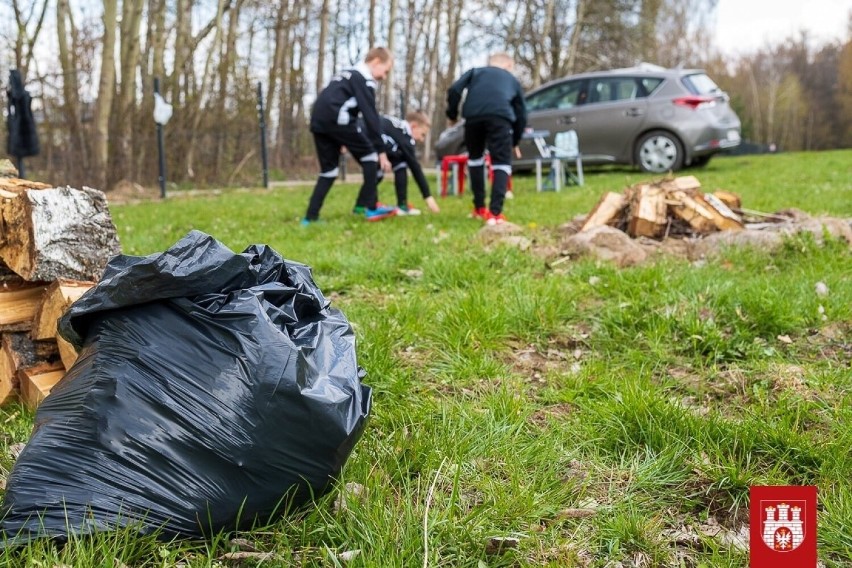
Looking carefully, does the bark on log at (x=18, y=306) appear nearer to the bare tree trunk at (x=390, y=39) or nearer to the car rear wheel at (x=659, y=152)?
the car rear wheel at (x=659, y=152)

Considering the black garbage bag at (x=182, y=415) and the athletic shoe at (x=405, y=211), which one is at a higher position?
the athletic shoe at (x=405, y=211)

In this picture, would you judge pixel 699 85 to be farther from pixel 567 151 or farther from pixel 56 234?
pixel 56 234

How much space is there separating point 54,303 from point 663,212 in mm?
4282

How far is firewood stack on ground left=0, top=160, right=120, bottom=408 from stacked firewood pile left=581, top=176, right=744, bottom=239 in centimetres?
351

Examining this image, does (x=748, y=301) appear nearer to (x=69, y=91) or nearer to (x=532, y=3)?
(x=69, y=91)

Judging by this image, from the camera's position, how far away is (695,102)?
11469 mm

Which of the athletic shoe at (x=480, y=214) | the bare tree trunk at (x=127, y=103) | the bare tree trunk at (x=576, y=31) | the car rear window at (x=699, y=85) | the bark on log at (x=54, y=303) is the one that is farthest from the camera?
the bare tree trunk at (x=576, y=31)

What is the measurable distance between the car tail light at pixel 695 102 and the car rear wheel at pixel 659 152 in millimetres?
525

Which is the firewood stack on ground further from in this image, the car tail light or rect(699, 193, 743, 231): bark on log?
the car tail light

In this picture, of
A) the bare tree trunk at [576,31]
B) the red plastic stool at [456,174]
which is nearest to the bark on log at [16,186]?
the red plastic stool at [456,174]

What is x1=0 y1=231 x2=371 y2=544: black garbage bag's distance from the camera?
1.53 metres

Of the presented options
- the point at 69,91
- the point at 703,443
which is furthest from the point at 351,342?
the point at 69,91

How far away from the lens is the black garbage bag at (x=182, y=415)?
1.53 metres

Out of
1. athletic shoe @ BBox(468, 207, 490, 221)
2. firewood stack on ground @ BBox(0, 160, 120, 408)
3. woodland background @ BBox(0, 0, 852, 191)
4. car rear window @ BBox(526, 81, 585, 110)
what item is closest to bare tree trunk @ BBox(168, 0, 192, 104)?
woodland background @ BBox(0, 0, 852, 191)
